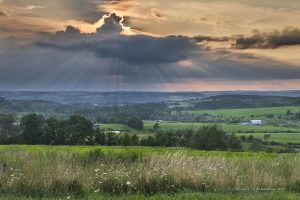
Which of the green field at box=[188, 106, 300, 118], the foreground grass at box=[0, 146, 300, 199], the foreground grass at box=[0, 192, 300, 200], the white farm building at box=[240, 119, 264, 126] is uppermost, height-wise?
the foreground grass at box=[0, 146, 300, 199]

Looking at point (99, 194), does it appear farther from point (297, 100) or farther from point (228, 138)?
point (297, 100)

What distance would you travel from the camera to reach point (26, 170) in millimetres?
12648

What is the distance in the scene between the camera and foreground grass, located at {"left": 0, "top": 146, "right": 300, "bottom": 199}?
11430 millimetres

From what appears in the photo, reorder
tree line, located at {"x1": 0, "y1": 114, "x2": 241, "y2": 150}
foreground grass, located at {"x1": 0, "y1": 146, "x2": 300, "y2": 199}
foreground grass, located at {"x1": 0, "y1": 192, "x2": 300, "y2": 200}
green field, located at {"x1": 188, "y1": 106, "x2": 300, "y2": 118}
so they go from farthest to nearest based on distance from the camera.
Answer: green field, located at {"x1": 188, "y1": 106, "x2": 300, "y2": 118}, tree line, located at {"x1": 0, "y1": 114, "x2": 241, "y2": 150}, foreground grass, located at {"x1": 0, "y1": 146, "x2": 300, "y2": 199}, foreground grass, located at {"x1": 0, "y1": 192, "x2": 300, "y2": 200}

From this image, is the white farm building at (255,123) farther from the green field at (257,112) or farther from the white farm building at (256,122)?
the green field at (257,112)

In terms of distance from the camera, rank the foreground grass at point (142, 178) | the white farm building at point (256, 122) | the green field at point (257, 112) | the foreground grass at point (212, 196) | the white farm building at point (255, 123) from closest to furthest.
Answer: the foreground grass at point (212, 196), the foreground grass at point (142, 178), the white farm building at point (255, 123), the white farm building at point (256, 122), the green field at point (257, 112)

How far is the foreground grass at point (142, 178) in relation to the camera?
11.4 metres

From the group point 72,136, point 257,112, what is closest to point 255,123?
point 257,112

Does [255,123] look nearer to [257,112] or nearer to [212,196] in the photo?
[257,112]

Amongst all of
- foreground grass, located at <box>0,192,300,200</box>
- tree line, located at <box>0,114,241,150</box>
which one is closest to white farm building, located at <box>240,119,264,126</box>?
tree line, located at <box>0,114,241,150</box>

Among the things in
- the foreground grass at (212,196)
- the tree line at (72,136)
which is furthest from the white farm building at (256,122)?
the foreground grass at (212,196)

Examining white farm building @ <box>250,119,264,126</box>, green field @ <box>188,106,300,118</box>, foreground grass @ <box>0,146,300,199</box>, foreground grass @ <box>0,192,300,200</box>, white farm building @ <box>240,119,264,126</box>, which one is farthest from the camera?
green field @ <box>188,106,300,118</box>

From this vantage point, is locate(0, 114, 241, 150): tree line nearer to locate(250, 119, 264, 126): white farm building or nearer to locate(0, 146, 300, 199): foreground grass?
locate(0, 146, 300, 199): foreground grass

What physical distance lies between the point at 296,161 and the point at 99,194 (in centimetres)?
853
